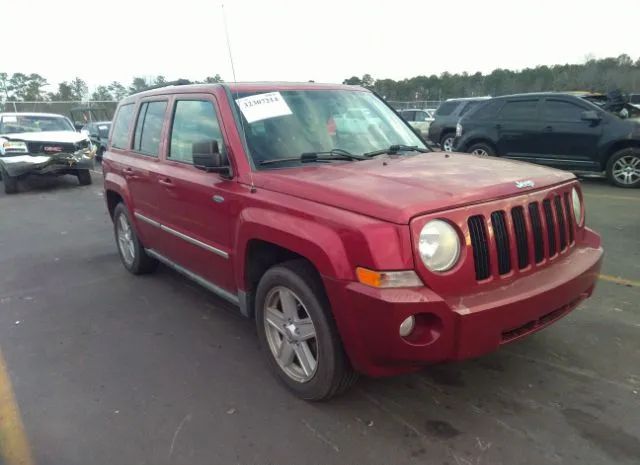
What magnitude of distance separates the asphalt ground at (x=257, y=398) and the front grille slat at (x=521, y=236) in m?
0.86

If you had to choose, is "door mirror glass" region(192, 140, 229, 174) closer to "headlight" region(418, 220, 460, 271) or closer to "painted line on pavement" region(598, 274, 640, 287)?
"headlight" region(418, 220, 460, 271)

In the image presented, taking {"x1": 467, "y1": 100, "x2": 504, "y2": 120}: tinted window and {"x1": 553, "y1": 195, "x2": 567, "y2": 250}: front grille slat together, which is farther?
{"x1": 467, "y1": 100, "x2": 504, "y2": 120}: tinted window

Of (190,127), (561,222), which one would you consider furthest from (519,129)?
(190,127)

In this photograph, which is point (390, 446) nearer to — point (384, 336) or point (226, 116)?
point (384, 336)

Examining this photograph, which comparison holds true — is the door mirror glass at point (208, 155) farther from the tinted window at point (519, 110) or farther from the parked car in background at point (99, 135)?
the parked car in background at point (99, 135)

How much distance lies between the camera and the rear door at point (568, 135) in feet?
31.4

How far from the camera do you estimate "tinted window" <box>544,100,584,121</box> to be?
977 centimetres

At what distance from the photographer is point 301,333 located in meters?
2.91

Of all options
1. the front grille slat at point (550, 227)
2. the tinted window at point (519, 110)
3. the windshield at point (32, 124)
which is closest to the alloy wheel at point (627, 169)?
the tinted window at point (519, 110)

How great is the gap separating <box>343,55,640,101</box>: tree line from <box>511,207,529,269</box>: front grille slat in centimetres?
3644

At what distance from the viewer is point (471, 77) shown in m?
51.4

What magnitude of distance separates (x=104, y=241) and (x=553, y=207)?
600cm

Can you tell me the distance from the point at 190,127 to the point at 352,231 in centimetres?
208

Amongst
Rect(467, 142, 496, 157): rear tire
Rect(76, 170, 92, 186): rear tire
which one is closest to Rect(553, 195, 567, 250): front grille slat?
Rect(467, 142, 496, 157): rear tire
